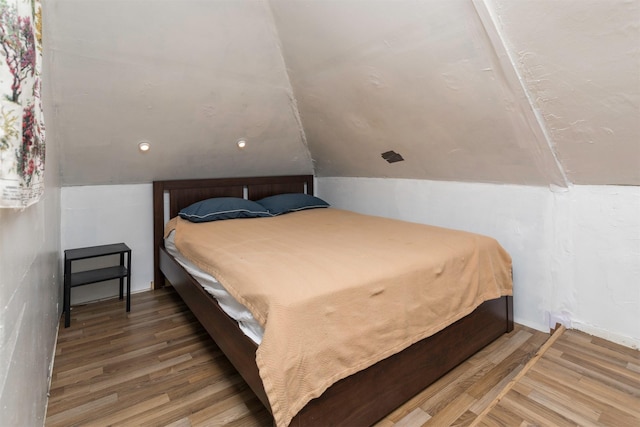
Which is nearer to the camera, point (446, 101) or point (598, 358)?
point (598, 358)

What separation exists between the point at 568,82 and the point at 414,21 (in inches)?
32.1

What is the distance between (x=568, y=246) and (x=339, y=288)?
66.9 inches

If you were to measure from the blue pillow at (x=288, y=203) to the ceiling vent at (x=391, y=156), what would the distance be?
1026 mm

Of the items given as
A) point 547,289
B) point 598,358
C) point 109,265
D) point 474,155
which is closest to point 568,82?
point 474,155

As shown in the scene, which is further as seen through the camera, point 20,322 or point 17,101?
point 20,322

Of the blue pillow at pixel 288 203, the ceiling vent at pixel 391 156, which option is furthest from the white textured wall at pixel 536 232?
the blue pillow at pixel 288 203

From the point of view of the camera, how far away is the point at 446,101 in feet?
7.05

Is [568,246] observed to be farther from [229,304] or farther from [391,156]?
[229,304]

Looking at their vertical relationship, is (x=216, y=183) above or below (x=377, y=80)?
below

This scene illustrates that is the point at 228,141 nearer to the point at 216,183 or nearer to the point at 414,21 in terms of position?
the point at 216,183

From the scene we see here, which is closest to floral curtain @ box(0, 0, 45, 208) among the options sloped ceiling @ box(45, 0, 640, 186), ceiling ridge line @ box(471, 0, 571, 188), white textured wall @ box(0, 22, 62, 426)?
white textured wall @ box(0, 22, 62, 426)

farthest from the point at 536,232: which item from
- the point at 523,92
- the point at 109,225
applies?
the point at 109,225

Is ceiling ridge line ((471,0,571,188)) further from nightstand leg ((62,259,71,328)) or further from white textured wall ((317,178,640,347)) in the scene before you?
nightstand leg ((62,259,71,328))

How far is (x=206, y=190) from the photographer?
345cm
